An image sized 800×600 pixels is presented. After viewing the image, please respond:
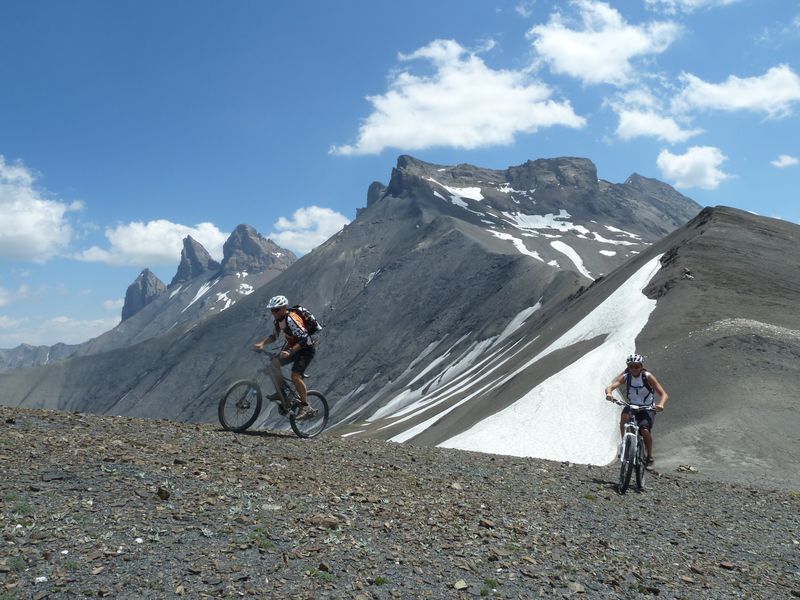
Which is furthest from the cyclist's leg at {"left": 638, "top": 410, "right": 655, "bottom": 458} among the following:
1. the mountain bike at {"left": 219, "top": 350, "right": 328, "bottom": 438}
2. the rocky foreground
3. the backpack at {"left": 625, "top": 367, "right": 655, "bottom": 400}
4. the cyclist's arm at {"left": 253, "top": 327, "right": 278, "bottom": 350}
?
the cyclist's arm at {"left": 253, "top": 327, "right": 278, "bottom": 350}

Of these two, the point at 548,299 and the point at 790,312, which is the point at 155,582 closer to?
the point at 790,312

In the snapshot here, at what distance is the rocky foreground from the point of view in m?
7.51

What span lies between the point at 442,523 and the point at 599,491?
586 centimetres

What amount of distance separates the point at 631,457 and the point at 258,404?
9017 mm

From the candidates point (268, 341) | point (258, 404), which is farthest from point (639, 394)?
point (258, 404)

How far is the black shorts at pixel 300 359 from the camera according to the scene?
16.0 meters

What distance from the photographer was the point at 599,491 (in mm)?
14625

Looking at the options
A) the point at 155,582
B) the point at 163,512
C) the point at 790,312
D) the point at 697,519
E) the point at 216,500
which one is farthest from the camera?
the point at 790,312

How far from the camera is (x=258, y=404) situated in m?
16.2

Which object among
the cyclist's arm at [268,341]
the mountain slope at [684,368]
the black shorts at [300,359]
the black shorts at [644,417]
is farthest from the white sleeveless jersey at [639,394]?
the cyclist's arm at [268,341]

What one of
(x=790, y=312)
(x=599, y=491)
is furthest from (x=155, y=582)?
(x=790, y=312)

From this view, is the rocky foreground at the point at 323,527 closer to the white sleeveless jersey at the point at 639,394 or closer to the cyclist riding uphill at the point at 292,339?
the cyclist riding uphill at the point at 292,339

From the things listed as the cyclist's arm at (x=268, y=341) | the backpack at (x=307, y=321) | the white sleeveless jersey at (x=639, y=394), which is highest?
the backpack at (x=307, y=321)

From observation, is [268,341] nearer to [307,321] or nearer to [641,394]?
[307,321]
